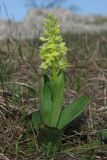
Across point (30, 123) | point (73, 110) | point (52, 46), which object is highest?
point (52, 46)

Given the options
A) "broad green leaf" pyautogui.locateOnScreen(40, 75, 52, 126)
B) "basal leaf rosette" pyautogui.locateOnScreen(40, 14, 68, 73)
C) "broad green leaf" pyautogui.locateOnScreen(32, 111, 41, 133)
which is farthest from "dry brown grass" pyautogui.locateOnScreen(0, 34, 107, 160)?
"basal leaf rosette" pyautogui.locateOnScreen(40, 14, 68, 73)

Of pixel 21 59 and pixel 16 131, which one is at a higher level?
pixel 21 59

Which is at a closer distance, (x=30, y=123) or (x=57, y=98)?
(x=57, y=98)

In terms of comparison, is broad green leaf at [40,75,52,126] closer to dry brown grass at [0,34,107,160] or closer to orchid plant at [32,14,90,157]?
orchid plant at [32,14,90,157]

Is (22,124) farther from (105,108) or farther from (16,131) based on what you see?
(105,108)

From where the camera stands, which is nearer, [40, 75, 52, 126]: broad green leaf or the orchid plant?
the orchid plant

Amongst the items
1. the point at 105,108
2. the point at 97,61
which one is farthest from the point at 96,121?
the point at 97,61

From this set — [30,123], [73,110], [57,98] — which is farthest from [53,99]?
[30,123]

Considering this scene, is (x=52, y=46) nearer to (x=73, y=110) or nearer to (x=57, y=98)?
(x=57, y=98)
